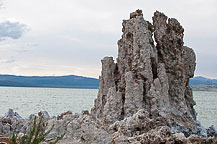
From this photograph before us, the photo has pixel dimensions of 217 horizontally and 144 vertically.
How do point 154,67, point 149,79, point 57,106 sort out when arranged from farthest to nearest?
point 57,106, point 154,67, point 149,79

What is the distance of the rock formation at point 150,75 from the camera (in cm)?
1862

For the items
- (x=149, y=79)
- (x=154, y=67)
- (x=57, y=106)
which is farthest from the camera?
(x=57, y=106)

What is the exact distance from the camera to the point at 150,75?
63.1 feet

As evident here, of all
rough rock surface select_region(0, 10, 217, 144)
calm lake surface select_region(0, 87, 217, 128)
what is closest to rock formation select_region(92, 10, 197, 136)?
rough rock surface select_region(0, 10, 217, 144)

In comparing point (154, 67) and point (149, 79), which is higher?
point (154, 67)

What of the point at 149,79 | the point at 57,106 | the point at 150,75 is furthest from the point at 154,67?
the point at 57,106

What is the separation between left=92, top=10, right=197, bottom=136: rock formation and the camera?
61.1ft

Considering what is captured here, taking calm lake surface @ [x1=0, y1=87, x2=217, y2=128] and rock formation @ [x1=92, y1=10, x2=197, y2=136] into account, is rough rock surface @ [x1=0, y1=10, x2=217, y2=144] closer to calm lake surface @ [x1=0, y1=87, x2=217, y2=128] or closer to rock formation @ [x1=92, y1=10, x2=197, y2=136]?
rock formation @ [x1=92, y1=10, x2=197, y2=136]

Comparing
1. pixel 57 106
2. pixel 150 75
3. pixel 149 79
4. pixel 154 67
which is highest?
pixel 154 67

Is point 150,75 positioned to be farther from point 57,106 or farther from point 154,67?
point 57,106

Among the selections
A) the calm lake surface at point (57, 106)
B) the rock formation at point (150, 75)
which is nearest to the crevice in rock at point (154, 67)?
the rock formation at point (150, 75)

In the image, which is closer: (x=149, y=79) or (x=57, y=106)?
(x=149, y=79)

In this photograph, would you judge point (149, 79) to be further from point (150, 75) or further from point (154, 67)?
point (154, 67)

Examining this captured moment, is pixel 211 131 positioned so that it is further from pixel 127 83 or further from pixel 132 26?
pixel 132 26
